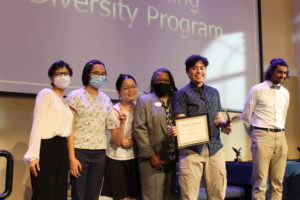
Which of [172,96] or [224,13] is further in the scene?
[224,13]

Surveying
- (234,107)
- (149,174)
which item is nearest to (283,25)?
(234,107)

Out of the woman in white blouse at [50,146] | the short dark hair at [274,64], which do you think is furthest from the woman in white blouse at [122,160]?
the short dark hair at [274,64]

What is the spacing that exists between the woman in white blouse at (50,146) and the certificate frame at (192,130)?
79cm

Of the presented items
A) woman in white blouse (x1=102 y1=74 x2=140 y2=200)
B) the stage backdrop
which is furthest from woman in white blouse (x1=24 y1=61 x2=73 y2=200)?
the stage backdrop

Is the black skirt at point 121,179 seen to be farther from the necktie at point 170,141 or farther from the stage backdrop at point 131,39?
the stage backdrop at point 131,39

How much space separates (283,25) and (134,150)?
13.6ft

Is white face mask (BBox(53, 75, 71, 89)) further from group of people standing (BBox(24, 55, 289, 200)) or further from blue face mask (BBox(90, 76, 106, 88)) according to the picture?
blue face mask (BBox(90, 76, 106, 88))

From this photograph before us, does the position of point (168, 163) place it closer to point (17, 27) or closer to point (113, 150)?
point (113, 150)

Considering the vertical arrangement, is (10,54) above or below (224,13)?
below

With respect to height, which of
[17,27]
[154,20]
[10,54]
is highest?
[154,20]

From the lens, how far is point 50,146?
2.54 meters

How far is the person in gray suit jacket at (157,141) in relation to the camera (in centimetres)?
295

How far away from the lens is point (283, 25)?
6168 millimetres

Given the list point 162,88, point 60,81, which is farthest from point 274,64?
point 60,81
